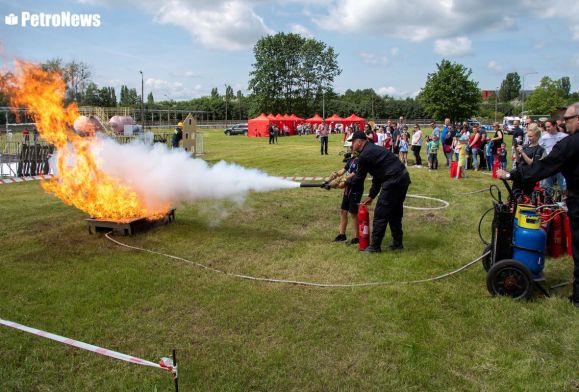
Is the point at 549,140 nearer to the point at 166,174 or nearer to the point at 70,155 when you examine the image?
the point at 166,174

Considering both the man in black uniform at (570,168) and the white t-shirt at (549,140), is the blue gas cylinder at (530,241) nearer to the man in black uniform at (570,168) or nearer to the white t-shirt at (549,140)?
the man in black uniform at (570,168)

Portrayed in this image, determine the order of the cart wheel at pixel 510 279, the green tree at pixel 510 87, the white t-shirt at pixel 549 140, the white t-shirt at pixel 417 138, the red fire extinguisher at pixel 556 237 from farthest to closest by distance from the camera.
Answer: the green tree at pixel 510 87
the white t-shirt at pixel 417 138
the white t-shirt at pixel 549 140
the red fire extinguisher at pixel 556 237
the cart wheel at pixel 510 279

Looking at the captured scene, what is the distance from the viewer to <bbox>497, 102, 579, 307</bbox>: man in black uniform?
525 cm

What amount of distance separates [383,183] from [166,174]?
4271mm

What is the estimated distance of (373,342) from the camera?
15.3 ft

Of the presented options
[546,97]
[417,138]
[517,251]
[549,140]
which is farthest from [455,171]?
[546,97]

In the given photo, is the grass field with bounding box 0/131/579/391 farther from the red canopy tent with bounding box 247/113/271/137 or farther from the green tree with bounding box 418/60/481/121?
the green tree with bounding box 418/60/481/121

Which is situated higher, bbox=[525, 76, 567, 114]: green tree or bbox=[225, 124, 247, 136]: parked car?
bbox=[525, 76, 567, 114]: green tree

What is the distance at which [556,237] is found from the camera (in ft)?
21.0

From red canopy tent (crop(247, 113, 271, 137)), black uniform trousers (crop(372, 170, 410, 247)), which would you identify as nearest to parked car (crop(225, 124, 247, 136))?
red canopy tent (crop(247, 113, 271, 137))

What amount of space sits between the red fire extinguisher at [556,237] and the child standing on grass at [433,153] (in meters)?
12.8

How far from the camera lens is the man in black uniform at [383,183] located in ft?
25.2

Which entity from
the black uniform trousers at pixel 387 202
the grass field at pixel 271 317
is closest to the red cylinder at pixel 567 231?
the grass field at pixel 271 317

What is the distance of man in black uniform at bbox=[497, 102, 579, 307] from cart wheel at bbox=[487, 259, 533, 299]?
0.59 metres
